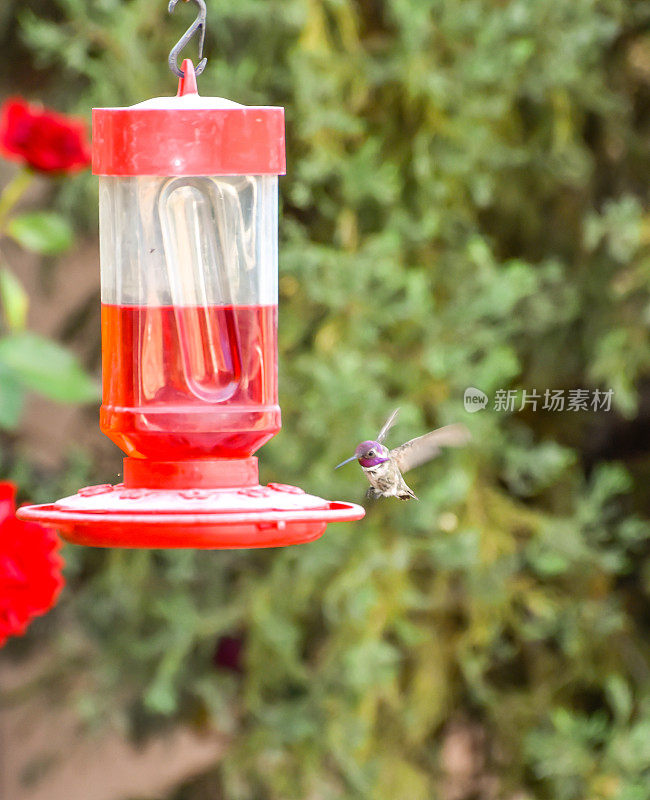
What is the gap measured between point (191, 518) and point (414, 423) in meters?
1.39

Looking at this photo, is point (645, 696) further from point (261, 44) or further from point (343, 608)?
point (261, 44)

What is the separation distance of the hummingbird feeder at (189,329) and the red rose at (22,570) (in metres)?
0.04

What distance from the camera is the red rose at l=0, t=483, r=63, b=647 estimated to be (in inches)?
56.6

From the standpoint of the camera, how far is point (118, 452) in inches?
122

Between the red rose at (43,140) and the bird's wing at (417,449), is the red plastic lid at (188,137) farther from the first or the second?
the red rose at (43,140)

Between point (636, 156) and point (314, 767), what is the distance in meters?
1.56

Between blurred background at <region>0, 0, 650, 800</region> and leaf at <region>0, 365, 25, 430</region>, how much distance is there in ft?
2.19

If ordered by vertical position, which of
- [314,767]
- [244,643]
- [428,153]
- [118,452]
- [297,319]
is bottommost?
[314,767]

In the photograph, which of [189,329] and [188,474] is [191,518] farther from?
[189,329]

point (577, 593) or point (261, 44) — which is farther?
point (577, 593)

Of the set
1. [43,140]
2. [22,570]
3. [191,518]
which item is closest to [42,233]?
[43,140]

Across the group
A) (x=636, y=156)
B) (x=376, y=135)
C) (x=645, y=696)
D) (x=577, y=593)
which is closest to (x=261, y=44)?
(x=376, y=135)

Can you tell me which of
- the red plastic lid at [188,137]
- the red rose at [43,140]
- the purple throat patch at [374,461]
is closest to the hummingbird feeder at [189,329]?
the red plastic lid at [188,137]

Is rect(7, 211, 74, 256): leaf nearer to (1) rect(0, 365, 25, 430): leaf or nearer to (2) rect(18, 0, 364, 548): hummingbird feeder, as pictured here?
(1) rect(0, 365, 25, 430): leaf
